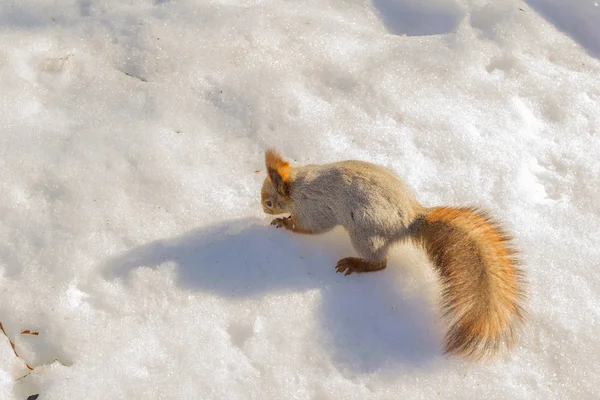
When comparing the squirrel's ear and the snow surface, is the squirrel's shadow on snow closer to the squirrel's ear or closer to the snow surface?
the snow surface

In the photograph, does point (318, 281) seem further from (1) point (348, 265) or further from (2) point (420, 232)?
(2) point (420, 232)

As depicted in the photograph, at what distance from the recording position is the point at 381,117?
297cm

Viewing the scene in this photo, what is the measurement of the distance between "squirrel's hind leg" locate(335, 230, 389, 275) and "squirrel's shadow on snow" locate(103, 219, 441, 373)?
0.11 ft

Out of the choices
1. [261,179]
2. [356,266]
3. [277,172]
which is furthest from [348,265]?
[261,179]

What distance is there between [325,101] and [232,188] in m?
0.74

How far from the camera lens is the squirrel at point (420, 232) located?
212 cm

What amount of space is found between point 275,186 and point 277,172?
71mm

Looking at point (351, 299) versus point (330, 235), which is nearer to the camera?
point (351, 299)

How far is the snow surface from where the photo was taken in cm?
216

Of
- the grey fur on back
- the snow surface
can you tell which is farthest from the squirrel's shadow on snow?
the grey fur on back

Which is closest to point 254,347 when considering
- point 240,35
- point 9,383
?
point 9,383

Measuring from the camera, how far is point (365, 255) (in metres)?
2.38

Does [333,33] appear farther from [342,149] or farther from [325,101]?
[342,149]

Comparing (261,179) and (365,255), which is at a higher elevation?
(365,255)
